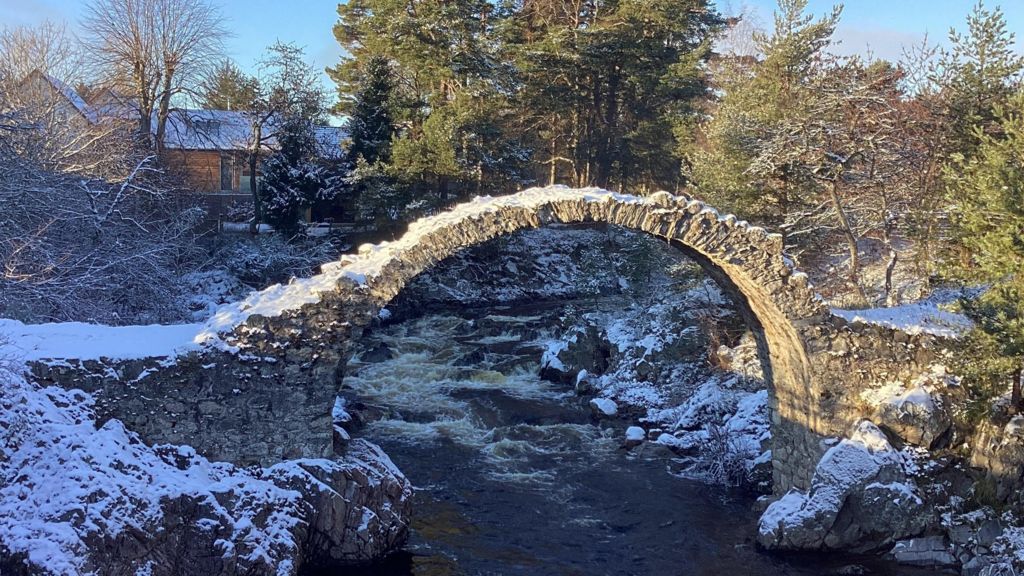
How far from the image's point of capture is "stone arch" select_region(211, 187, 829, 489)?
8.79m

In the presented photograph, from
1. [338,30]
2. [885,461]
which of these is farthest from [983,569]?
[338,30]

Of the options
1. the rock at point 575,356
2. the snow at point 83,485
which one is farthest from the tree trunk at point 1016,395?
the rock at point 575,356

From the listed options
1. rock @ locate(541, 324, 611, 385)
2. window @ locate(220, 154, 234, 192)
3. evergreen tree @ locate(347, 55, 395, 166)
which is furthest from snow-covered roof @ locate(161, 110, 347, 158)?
rock @ locate(541, 324, 611, 385)

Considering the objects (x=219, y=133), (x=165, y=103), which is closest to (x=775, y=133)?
(x=165, y=103)

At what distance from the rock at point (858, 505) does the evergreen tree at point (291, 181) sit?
21271mm

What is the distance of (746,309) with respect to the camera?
10523mm

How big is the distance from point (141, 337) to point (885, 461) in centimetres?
876

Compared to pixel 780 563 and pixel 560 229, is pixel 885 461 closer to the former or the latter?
pixel 780 563

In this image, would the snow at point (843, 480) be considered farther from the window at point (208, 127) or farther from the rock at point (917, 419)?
the window at point (208, 127)

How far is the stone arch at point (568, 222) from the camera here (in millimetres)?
8789

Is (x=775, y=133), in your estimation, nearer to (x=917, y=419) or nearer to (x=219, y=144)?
(x=917, y=419)

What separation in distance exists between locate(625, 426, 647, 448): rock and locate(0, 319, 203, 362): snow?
25.2ft

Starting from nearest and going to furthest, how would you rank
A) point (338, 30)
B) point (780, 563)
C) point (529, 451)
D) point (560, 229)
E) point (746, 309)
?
point (780, 563)
point (746, 309)
point (529, 451)
point (338, 30)
point (560, 229)

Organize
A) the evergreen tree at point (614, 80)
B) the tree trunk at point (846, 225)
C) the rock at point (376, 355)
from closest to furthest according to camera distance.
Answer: the tree trunk at point (846, 225) → the rock at point (376, 355) → the evergreen tree at point (614, 80)
